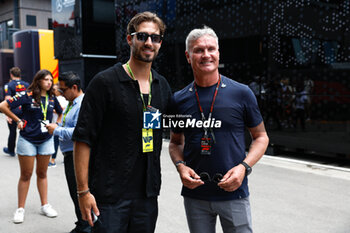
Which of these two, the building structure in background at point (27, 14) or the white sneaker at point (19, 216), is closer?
the white sneaker at point (19, 216)

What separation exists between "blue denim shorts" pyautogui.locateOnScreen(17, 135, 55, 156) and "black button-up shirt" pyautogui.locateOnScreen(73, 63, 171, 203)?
2.52 metres

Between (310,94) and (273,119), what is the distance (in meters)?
1.02

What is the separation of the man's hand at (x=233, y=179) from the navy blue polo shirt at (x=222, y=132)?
6 cm

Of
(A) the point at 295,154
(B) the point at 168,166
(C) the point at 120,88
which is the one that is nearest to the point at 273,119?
(A) the point at 295,154

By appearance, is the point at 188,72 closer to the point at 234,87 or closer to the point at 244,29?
the point at 244,29

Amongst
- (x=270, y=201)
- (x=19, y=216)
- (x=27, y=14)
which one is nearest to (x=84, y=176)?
(x=19, y=216)

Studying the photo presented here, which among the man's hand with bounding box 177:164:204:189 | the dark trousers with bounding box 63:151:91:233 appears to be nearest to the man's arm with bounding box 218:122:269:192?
the man's hand with bounding box 177:164:204:189

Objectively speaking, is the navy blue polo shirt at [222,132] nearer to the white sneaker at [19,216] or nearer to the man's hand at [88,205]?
the man's hand at [88,205]

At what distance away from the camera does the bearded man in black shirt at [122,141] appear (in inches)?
74.9

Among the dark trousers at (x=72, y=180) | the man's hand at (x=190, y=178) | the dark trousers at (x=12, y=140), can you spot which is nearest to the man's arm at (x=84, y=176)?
the man's hand at (x=190, y=178)

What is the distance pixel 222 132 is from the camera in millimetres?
2049

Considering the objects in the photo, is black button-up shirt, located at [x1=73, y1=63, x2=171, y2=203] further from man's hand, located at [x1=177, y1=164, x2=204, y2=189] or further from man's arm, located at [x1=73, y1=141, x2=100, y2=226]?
man's hand, located at [x1=177, y1=164, x2=204, y2=189]

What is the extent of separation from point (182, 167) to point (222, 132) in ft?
1.00

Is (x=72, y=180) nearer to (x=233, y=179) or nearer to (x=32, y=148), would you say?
(x=32, y=148)
